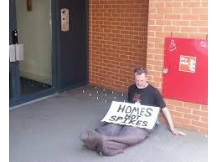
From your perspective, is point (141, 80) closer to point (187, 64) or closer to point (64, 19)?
point (187, 64)

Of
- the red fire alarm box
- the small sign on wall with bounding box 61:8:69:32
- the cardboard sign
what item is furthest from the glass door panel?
the red fire alarm box

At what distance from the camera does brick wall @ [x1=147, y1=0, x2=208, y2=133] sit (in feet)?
12.9

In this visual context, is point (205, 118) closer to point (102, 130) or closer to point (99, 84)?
point (102, 130)

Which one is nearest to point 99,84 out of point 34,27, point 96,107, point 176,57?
point 96,107

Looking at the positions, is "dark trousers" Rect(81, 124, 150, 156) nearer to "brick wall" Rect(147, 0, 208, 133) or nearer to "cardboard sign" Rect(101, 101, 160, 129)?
"cardboard sign" Rect(101, 101, 160, 129)

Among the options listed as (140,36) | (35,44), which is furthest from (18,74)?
(140,36)

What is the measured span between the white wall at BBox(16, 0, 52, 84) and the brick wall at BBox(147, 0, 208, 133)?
219cm

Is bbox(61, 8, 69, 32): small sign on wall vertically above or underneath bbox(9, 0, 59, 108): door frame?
above

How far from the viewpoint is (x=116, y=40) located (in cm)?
605

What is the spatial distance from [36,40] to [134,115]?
2.67 meters

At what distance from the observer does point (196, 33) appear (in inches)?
156

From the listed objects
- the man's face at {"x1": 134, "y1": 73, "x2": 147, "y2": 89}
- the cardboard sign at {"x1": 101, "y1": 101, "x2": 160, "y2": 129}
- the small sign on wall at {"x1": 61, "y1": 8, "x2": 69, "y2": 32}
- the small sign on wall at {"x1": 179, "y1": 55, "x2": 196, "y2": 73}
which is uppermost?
the small sign on wall at {"x1": 61, "y1": 8, "x2": 69, "y2": 32}

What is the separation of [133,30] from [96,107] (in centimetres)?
157
